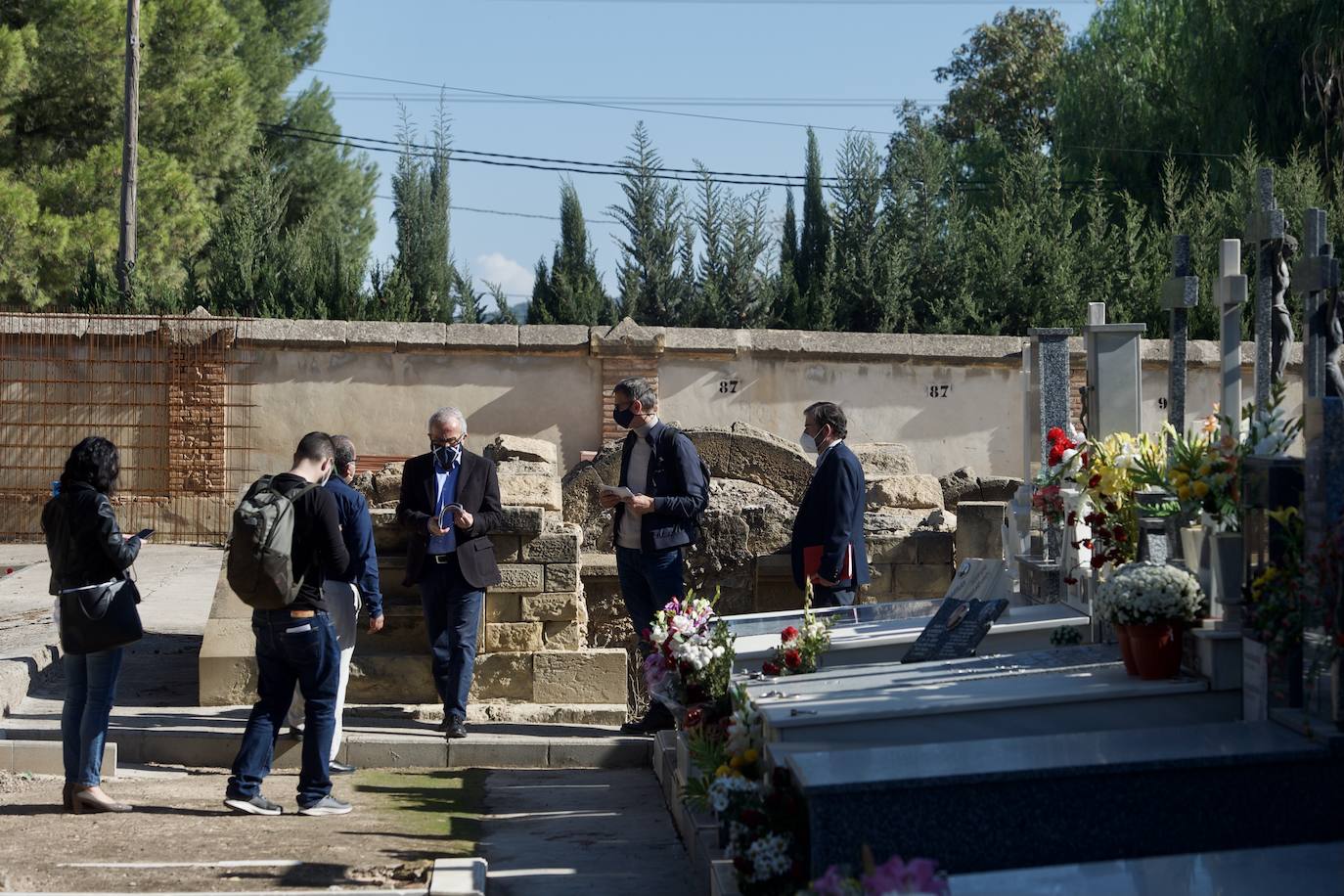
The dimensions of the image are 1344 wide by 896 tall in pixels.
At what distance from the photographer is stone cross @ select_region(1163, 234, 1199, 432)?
7.24m

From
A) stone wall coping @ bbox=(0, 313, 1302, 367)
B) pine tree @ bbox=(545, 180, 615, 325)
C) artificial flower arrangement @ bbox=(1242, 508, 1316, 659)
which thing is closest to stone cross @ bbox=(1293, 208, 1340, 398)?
artificial flower arrangement @ bbox=(1242, 508, 1316, 659)

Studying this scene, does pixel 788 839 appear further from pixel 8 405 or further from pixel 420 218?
pixel 420 218

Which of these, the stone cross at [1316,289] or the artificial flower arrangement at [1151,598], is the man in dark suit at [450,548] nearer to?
the artificial flower arrangement at [1151,598]

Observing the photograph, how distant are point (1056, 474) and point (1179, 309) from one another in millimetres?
1041

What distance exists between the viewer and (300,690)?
20.8 ft

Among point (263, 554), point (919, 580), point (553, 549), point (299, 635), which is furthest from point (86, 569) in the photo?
point (919, 580)

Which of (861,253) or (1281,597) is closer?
(1281,597)

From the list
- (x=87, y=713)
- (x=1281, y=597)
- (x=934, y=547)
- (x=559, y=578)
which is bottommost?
(x=87, y=713)

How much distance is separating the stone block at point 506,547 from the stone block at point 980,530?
115 inches

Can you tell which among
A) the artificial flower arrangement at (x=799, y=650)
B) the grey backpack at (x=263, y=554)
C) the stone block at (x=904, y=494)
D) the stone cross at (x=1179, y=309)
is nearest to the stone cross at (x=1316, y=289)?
the stone cross at (x=1179, y=309)

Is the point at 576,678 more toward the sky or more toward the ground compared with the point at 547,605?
more toward the ground

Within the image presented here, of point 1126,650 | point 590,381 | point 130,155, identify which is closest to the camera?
point 1126,650

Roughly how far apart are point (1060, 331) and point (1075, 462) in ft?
Result: 3.77

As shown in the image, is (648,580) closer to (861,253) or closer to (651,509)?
(651,509)
